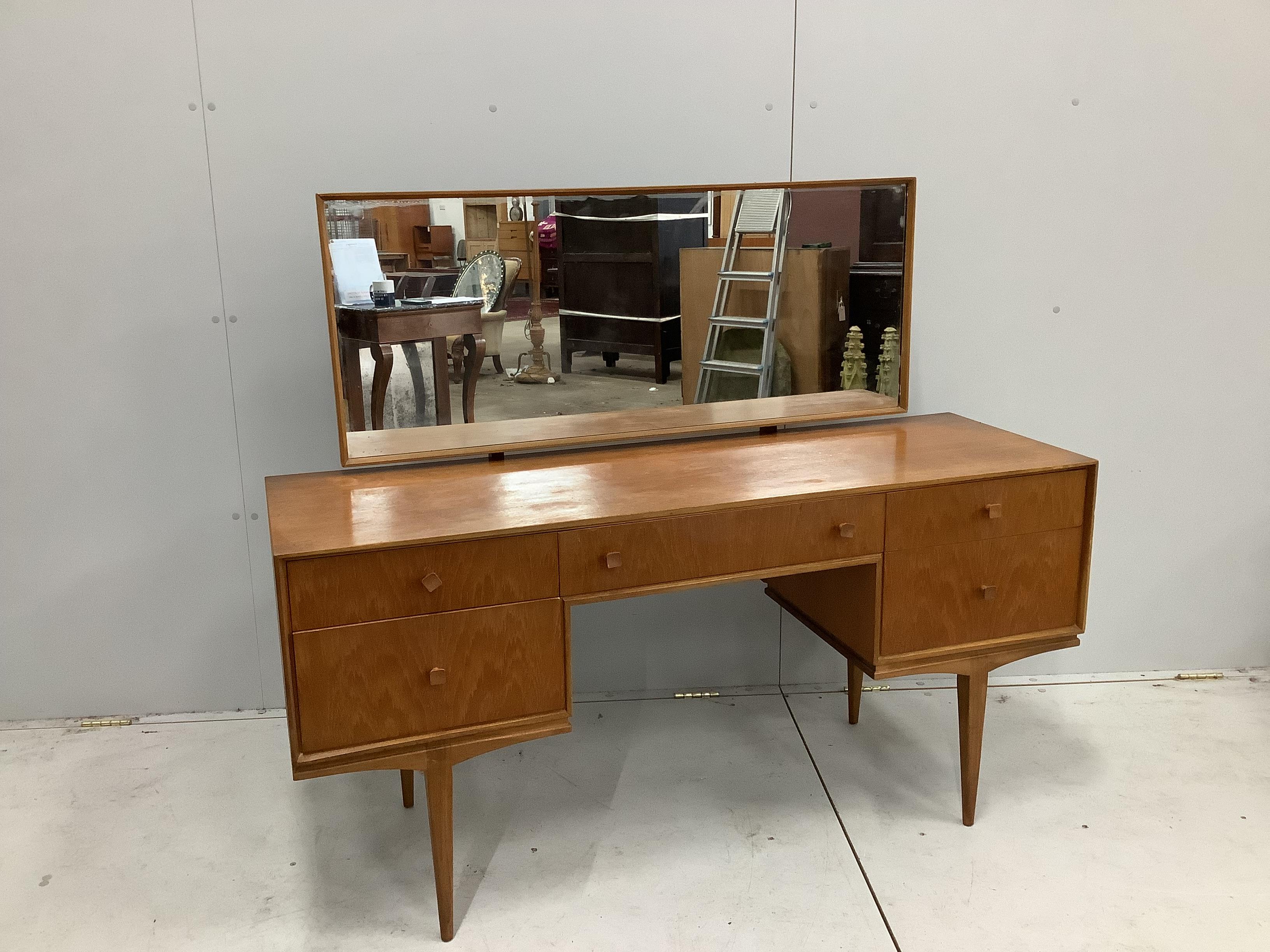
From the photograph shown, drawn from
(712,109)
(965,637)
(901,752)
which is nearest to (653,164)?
(712,109)

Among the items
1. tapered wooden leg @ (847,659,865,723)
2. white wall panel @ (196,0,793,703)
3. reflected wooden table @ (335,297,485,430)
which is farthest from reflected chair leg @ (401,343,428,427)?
tapered wooden leg @ (847,659,865,723)

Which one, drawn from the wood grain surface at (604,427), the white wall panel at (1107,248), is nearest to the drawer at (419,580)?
the wood grain surface at (604,427)

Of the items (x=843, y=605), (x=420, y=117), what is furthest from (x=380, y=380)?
(x=843, y=605)

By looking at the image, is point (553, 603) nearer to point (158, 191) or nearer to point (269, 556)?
point (269, 556)

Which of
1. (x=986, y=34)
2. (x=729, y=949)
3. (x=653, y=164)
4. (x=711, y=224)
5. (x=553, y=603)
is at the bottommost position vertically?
(x=729, y=949)

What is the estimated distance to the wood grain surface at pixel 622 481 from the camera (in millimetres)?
1790

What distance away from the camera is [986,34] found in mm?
2482

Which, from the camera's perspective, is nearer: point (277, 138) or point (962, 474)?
point (962, 474)

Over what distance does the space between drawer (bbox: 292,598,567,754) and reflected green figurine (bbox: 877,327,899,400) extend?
3.67 ft

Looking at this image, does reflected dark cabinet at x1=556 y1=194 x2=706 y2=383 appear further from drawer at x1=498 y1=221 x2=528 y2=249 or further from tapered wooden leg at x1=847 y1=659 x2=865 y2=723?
tapered wooden leg at x1=847 y1=659 x2=865 y2=723

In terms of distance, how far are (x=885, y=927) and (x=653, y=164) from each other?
1.78m

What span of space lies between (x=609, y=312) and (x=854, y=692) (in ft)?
3.87

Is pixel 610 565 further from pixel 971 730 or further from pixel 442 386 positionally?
pixel 971 730

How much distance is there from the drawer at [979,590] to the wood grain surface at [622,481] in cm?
17
